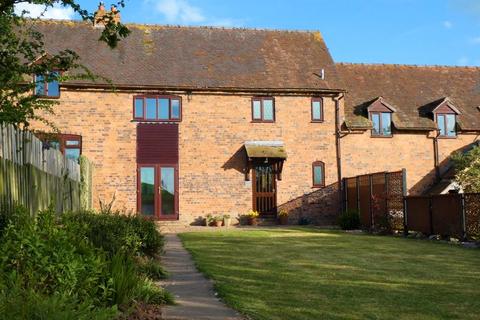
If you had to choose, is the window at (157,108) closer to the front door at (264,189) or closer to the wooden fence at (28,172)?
the front door at (264,189)

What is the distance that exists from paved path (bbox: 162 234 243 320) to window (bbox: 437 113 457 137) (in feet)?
66.5

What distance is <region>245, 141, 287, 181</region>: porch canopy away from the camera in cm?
2370

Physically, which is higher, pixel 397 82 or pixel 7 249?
pixel 397 82

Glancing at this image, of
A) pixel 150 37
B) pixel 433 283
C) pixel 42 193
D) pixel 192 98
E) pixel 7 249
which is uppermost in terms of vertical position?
pixel 150 37

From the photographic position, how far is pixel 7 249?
4.87 m

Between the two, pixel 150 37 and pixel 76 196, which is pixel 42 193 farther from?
pixel 150 37

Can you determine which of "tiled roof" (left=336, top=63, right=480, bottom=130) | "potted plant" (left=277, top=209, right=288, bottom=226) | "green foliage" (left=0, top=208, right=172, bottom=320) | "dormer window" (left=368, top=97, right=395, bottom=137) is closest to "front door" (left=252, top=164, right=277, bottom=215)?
"potted plant" (left=277, top=209, right=288, bottom=226)

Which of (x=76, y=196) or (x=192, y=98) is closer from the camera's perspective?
(x=76, y=196)

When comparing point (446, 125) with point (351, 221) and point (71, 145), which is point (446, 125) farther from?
point (71, 145)

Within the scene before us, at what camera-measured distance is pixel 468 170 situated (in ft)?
74.8

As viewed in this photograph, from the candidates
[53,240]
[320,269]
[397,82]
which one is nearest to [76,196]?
[320,269]

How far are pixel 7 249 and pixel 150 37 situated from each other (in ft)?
75.8

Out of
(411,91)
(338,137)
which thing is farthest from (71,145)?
(411,91)

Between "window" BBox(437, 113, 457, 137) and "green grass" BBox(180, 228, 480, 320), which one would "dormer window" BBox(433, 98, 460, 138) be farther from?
"green grass" BBox(180, 228, 480, 320)
